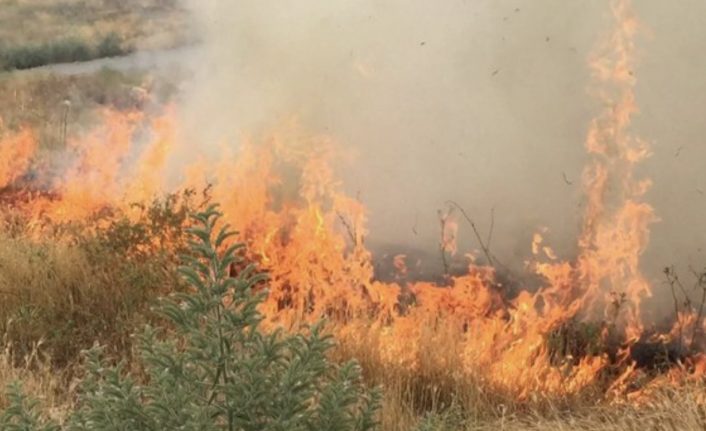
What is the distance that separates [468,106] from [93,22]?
1186 centimetres

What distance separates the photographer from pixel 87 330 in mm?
5238

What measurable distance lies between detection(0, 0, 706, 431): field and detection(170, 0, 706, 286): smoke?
0.22 metres

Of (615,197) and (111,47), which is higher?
(111,47)

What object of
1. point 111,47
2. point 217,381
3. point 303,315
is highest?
point 111,47

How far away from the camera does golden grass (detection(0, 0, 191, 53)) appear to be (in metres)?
15.9

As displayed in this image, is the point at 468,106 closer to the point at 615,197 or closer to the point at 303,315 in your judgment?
the point at 615,197

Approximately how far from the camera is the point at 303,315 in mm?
5449

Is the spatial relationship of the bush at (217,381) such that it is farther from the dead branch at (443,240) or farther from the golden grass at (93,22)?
the golden grass at (93,22)

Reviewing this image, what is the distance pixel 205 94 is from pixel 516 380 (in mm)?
4170

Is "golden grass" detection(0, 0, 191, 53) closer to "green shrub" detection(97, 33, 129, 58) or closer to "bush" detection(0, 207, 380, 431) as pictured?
A: "green shrub" detection(97, 33, 129, 58)

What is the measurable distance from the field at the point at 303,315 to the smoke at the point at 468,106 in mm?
219

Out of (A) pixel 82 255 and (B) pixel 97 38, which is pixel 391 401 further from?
(B) pixel 97 38

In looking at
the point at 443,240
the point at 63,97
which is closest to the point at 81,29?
the point at 63,97

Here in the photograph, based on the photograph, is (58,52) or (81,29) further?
(81,29)
